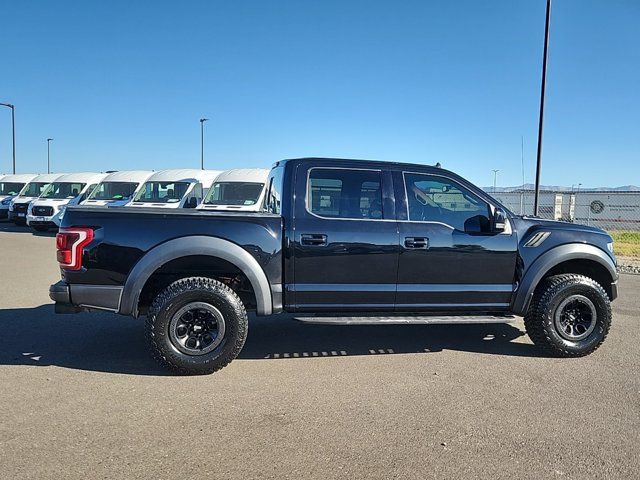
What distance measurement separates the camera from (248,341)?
5.31m

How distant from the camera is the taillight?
4.14 metres

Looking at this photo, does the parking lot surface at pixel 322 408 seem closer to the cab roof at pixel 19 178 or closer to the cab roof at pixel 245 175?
the cab roof at pixel 245 175

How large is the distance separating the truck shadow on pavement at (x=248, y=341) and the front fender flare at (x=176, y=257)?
69 centimetres

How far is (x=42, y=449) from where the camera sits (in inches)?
119

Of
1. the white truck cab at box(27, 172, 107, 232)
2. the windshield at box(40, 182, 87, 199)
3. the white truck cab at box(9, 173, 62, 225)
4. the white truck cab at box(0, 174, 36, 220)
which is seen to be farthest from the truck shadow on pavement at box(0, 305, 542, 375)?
the white truck cab at box(0, 174, 36, 220)

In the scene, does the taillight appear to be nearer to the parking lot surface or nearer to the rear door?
the parking lot surface

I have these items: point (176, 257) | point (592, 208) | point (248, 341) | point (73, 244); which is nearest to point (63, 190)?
point (248, 341)

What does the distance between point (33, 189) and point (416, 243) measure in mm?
21765

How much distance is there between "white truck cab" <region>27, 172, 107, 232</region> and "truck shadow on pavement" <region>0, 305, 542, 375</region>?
12292 millimetres

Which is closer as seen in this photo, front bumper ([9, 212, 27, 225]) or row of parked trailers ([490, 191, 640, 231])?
front bumper ([9, 212, 27, 225])

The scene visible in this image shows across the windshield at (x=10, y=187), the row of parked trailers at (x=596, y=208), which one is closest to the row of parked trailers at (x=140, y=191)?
the windshield at (x=10, y=187)

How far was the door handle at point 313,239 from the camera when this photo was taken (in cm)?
445

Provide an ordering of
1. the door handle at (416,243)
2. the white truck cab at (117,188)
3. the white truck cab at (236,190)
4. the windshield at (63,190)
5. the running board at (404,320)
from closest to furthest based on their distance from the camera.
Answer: the running board at (404,320) → the door handle at (416,243) → the white truck cab at (236,190) → the white truck cab at (117,188) → the windshield at (63,190)

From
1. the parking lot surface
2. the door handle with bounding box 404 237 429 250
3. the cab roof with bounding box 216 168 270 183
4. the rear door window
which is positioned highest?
the cab roof with bounding box 216 168 270 183
